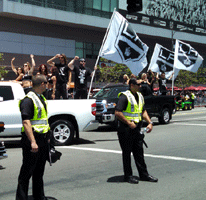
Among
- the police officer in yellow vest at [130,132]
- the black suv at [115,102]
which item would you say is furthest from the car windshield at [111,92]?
the police officer in yellow vest at [130,132]

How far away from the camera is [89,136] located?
11.9m

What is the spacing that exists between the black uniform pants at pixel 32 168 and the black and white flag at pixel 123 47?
10.0 metres

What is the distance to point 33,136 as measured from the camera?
4445mm

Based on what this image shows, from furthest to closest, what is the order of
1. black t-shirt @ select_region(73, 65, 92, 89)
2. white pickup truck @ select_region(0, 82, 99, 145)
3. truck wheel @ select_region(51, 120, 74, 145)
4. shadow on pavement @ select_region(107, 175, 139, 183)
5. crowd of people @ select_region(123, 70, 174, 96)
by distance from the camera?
crowd of people @ select_region(123, 70, 174, 96) < black t-shirt @ select_region(73, 65, 92, 89) < truck wheel @ select_region(51, 120, 74, 145) < white pickup truck @ select_region(0, 82, 99, 145) < shadow on pavement @ select_region(107, 175, 139, 183)

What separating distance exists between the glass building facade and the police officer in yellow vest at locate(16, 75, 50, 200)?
32465 mm

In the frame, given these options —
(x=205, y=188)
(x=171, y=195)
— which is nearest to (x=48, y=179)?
(x=171, y=195)

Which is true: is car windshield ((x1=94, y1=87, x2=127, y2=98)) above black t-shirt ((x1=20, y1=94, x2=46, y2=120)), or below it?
below

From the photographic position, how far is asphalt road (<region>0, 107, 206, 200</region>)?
208 inches

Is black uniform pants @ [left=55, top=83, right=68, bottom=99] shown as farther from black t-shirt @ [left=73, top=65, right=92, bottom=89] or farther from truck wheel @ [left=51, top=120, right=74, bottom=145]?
truck wheel @ [left=51, top=120, right=74, bottom=145]

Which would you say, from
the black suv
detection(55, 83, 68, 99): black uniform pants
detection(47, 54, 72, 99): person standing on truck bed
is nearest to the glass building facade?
the black suv

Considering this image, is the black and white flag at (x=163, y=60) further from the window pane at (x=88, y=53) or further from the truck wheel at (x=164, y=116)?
the window pane at (x=88, y=53)

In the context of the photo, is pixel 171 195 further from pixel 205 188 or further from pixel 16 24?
pixel 16 24

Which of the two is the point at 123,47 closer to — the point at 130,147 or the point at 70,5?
the point at 130,147

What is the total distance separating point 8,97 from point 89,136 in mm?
3567
